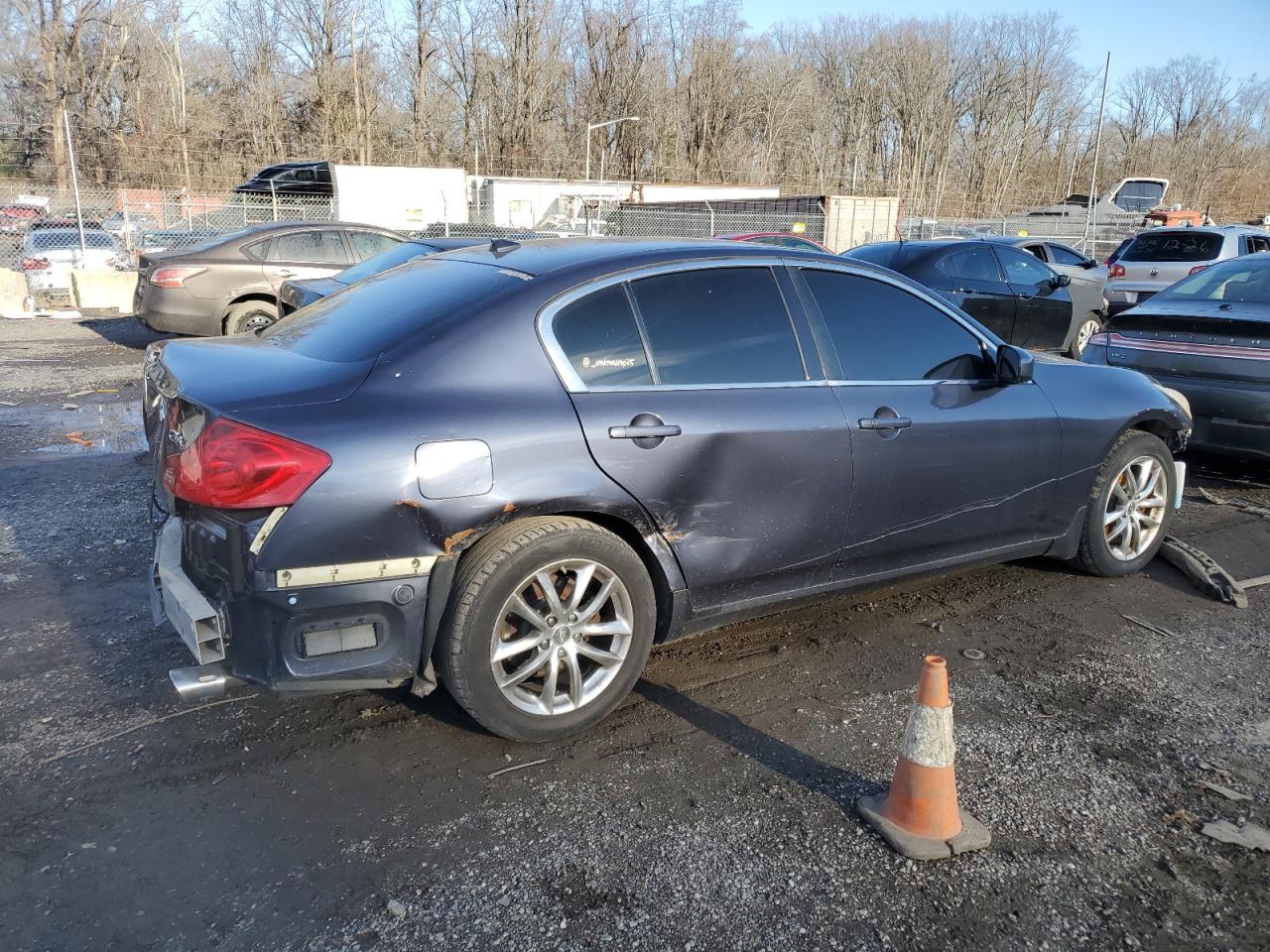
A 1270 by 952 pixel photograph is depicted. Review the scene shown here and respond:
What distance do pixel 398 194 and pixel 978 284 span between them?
17.1 meters

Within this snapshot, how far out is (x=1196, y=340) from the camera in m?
6.48

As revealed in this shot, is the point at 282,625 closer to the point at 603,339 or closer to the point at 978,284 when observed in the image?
the point at 603,339

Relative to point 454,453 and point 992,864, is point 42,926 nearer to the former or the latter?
point 454,453

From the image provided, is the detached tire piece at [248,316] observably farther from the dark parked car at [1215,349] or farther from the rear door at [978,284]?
the dark parked car at [1215,349]

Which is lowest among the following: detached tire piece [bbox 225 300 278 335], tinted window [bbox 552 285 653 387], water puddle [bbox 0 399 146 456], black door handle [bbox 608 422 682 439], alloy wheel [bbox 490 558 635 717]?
water puddle [bbox 0 399 146 456]

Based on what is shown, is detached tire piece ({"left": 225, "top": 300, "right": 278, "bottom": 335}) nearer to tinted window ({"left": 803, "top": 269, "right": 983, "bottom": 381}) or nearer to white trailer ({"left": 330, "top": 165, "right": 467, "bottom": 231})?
tinted window ({"left": 803, "top": 269, "right": 983, "bottom": 381})

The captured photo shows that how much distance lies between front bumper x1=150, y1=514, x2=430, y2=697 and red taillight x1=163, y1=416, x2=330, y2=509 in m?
0.08

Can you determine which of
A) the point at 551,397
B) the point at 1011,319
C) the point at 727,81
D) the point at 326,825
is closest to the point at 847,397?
the point at 551,397

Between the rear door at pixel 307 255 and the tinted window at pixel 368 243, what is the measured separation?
0.42ft

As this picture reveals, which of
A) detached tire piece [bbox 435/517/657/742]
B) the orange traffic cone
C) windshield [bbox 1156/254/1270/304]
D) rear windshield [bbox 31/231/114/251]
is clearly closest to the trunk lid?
windshield [bbox 1156/254/1270/304]

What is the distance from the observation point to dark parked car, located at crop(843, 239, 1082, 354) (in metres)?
10.7

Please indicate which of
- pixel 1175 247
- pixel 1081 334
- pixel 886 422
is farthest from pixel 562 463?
pixel 1175 247

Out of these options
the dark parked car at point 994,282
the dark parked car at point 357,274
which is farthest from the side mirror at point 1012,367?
the dark parked car at point 994,282

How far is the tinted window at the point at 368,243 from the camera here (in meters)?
11.4
